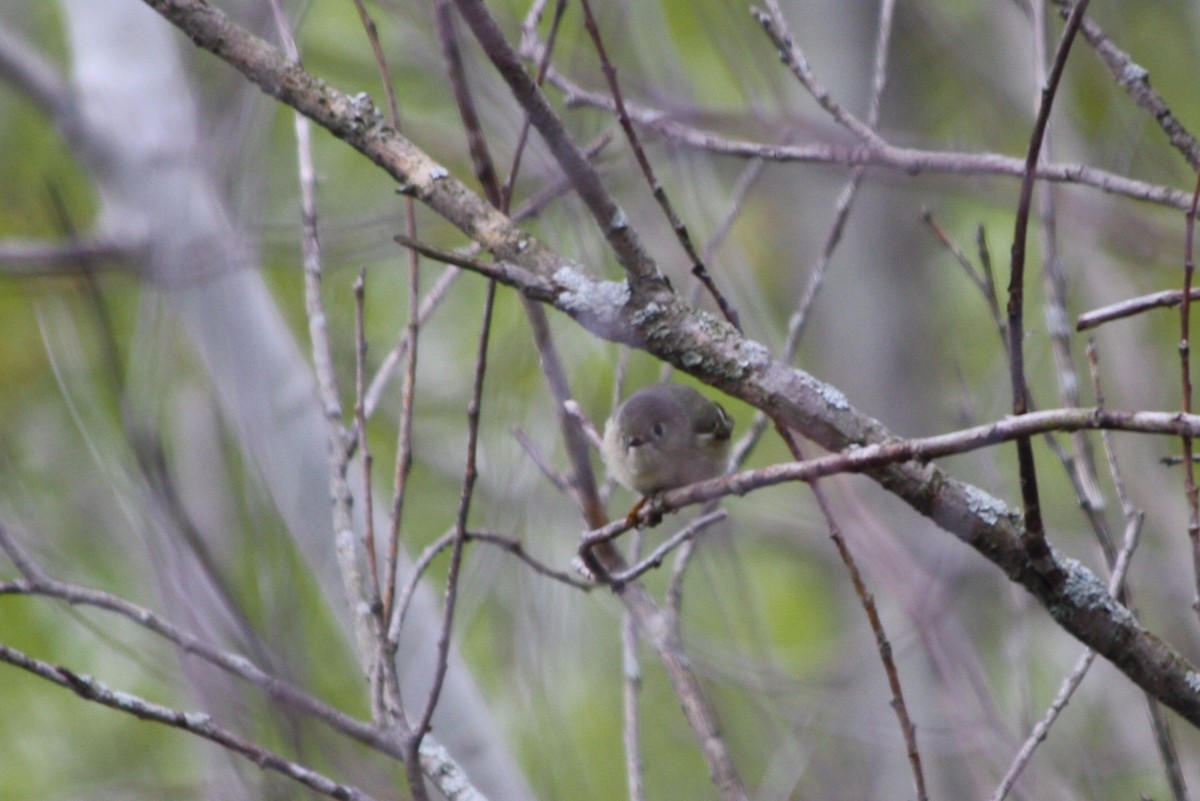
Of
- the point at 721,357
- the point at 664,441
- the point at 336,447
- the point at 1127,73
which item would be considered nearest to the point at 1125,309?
the point at 721,357

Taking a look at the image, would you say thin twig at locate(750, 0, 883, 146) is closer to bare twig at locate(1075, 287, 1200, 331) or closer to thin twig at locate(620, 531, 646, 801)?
bare twig at locate(1075, 287, 1200, 331)

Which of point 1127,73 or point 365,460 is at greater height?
point 1127,73

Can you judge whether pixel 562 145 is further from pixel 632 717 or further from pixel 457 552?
pixel 632 717

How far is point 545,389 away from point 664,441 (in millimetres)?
765

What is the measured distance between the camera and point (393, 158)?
75.9 inches

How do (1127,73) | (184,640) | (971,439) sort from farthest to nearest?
(1127,73) → (184,640) → (971,439)

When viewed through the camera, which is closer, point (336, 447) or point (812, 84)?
point (336, 447)

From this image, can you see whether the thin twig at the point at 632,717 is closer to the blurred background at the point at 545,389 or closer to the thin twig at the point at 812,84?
the blurred background at the point at 545,389

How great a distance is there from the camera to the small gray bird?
2.97 m

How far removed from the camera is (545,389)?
3.73 metres

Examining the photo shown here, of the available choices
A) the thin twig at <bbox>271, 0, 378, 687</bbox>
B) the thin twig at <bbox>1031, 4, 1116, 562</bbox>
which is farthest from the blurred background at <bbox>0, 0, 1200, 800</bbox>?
the thin twig at <bbox>271, 0, 378, 687</bbox>

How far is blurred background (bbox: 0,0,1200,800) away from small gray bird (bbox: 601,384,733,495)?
25 cm

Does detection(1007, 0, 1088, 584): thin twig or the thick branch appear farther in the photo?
the thick branch

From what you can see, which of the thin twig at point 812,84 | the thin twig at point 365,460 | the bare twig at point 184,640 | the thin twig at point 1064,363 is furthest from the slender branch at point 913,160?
the bare twig at point 184,640
